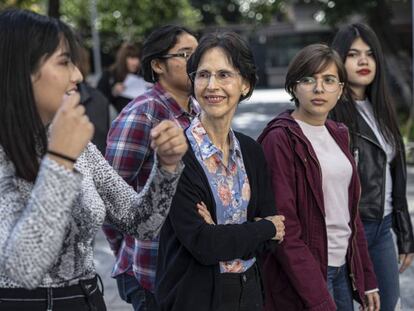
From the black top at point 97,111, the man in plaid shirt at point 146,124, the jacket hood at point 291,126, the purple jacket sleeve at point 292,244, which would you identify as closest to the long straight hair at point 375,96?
the jacket hood at point 291,126

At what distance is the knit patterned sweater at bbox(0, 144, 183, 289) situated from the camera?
62.3 inches

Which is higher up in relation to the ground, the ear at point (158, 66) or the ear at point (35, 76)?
the ear at point (35, 76)

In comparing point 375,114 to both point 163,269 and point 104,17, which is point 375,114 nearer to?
point 163,269

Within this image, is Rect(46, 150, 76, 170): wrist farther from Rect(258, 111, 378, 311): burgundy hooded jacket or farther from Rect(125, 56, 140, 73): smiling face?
Rect(125, 56, 140, 73): smiling face

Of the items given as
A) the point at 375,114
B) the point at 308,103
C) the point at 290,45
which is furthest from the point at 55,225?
the point at 290,45

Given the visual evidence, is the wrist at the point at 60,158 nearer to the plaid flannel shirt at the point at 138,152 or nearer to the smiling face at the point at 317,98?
the plaid flannel shirt at the point at 138,152

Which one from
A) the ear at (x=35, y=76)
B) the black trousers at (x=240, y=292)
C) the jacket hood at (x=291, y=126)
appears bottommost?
the black trousers at (x=240, y=292)

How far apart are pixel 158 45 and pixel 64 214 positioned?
1.70 metres

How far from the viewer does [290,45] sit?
37.5 metres

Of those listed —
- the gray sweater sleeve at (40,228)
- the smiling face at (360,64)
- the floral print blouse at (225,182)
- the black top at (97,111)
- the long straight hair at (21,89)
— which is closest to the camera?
the gray sweater sleeve at (40,228)

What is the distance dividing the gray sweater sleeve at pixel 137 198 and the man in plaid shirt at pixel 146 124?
65 centimetres

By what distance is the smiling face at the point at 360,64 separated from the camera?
3438mm

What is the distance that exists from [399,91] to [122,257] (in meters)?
15.3

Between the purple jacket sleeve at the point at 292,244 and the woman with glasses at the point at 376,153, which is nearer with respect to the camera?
the purple jacket sleeve at the point at 292,244
